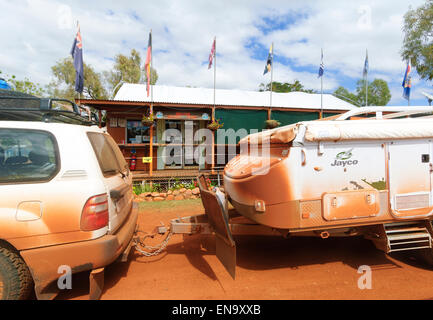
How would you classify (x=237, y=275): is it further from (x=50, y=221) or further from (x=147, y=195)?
(x=147, y=195)

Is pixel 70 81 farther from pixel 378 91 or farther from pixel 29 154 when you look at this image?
pixel 378 91

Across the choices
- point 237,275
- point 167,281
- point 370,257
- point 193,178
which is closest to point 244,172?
point 237,275

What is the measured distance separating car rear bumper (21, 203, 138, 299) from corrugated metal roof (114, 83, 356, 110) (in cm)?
955

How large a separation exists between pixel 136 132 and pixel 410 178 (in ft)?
36.3

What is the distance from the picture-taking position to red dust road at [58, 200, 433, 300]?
279 centimetres

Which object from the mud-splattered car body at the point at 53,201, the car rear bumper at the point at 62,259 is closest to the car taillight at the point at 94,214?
the mud-splattered car body at the point at 53,201

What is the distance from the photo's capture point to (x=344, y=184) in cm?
286

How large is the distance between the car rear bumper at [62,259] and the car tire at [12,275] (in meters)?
0.13

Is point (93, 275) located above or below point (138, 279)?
above

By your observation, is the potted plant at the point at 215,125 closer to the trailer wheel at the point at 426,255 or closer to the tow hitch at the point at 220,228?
the tow hitch at the point at 220,228

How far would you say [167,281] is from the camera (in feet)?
10.0

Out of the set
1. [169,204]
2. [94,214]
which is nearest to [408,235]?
[94,214]

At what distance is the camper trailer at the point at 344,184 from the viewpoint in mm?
2754
